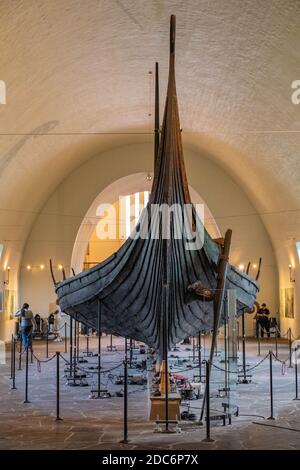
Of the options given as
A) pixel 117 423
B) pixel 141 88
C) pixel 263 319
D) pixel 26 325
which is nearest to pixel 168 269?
pixel 117 423

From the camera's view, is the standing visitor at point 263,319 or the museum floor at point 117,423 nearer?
the museum floor at point 117,423

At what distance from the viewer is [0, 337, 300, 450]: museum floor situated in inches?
308

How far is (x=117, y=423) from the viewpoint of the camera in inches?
366

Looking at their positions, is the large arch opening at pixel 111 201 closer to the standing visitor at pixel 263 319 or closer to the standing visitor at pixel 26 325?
the standing visitor at pixel 263 319

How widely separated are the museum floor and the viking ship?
136 centimetres

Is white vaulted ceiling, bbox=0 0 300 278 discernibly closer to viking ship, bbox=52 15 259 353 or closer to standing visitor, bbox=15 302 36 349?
viking ship, bbox=52 15 259 353

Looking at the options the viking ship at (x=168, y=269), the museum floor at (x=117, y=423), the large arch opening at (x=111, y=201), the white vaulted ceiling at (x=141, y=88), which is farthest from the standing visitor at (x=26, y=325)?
the large arch opening at (x=111, y=201)

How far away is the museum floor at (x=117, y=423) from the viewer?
25.7ft

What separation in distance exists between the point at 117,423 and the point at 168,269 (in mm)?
2418

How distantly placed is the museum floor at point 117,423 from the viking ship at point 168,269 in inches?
53.6

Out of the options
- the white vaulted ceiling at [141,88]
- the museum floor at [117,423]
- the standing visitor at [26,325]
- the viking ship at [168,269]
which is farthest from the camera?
the standing visitor at [26,325]

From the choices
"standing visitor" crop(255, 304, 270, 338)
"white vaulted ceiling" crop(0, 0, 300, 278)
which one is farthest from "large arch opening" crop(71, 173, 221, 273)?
"standing visitor" crop(255, 304, 270, 338)

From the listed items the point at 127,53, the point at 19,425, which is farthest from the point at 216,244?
the point at 127,53
